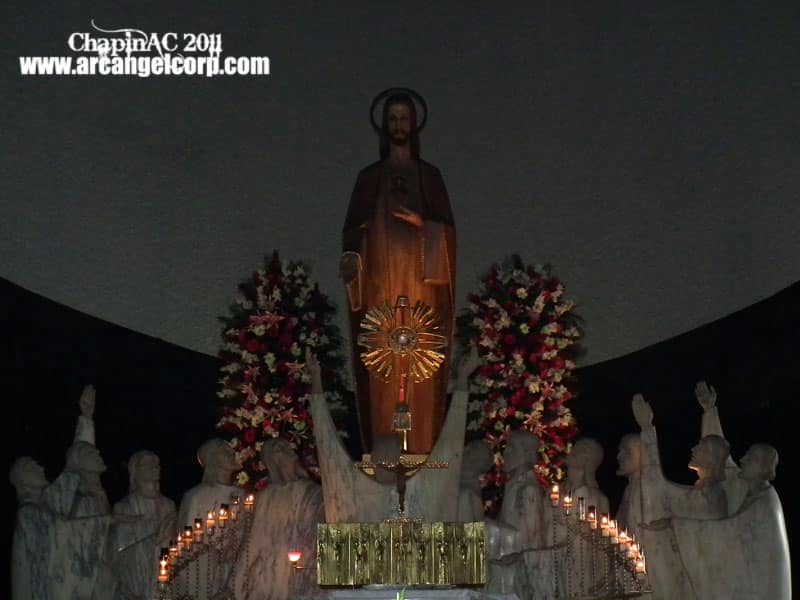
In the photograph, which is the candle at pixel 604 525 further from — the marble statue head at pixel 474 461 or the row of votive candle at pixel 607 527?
the marble statue head at pixel 474 461

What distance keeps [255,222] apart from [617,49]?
4408mm

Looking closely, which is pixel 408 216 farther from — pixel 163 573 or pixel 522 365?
pixel 163 573

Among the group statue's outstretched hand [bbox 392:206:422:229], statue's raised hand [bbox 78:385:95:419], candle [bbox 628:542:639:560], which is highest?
statue's outstretched hand [bbox 392:206:422:229]

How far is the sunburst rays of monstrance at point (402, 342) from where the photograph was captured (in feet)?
46.5

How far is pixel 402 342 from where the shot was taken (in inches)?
556

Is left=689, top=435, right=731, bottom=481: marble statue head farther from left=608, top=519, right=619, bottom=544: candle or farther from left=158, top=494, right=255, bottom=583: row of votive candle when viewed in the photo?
left=158, top=494, right=255, bottom=583: row of votive candle

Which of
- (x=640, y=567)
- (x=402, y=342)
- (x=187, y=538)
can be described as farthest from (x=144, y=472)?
(x=640, y=567)

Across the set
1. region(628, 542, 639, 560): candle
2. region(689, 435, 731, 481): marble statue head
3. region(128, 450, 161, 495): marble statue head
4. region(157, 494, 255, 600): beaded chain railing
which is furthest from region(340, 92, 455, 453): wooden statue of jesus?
region(628, 542, 639, 560): candle

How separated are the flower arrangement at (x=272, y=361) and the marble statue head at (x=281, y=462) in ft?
5.48

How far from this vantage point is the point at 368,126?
1941 cm

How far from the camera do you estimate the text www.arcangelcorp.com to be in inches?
747

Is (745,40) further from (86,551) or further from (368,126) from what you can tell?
(86,551)

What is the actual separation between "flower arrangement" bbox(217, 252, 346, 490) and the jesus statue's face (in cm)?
175

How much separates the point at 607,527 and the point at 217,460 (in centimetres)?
321
